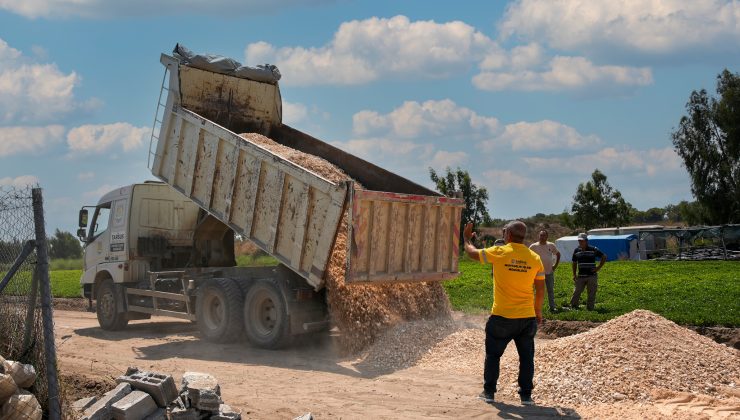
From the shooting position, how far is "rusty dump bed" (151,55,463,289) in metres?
10.7

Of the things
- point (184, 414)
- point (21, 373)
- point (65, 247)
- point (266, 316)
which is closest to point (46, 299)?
Result: point (21, 373)

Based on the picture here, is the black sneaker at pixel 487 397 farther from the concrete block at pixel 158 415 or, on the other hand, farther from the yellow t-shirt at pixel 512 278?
the concrete block at pixel 158 415

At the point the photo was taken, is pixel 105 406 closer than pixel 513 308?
Yes

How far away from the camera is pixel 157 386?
6754 mm

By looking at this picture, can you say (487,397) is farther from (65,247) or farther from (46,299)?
(65,247)

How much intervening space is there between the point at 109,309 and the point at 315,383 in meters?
7.42

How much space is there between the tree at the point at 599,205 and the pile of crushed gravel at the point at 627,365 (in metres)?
45.7

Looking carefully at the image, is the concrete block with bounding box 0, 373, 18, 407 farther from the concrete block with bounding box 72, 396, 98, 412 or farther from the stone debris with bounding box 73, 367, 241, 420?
the concrete block with bounding box 72, 396, 98, 412

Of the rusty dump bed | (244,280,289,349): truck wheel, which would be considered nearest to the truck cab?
the rusty dump bed

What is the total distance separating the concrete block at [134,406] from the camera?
21.0 ft

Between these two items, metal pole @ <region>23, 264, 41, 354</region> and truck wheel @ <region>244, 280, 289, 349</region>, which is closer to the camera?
metal pole @ <region>23, 264, 41, 354</region>

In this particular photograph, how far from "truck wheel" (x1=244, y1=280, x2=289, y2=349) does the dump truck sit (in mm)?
18

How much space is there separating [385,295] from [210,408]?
17.5 ft

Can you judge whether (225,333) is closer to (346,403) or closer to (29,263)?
(346,403)
